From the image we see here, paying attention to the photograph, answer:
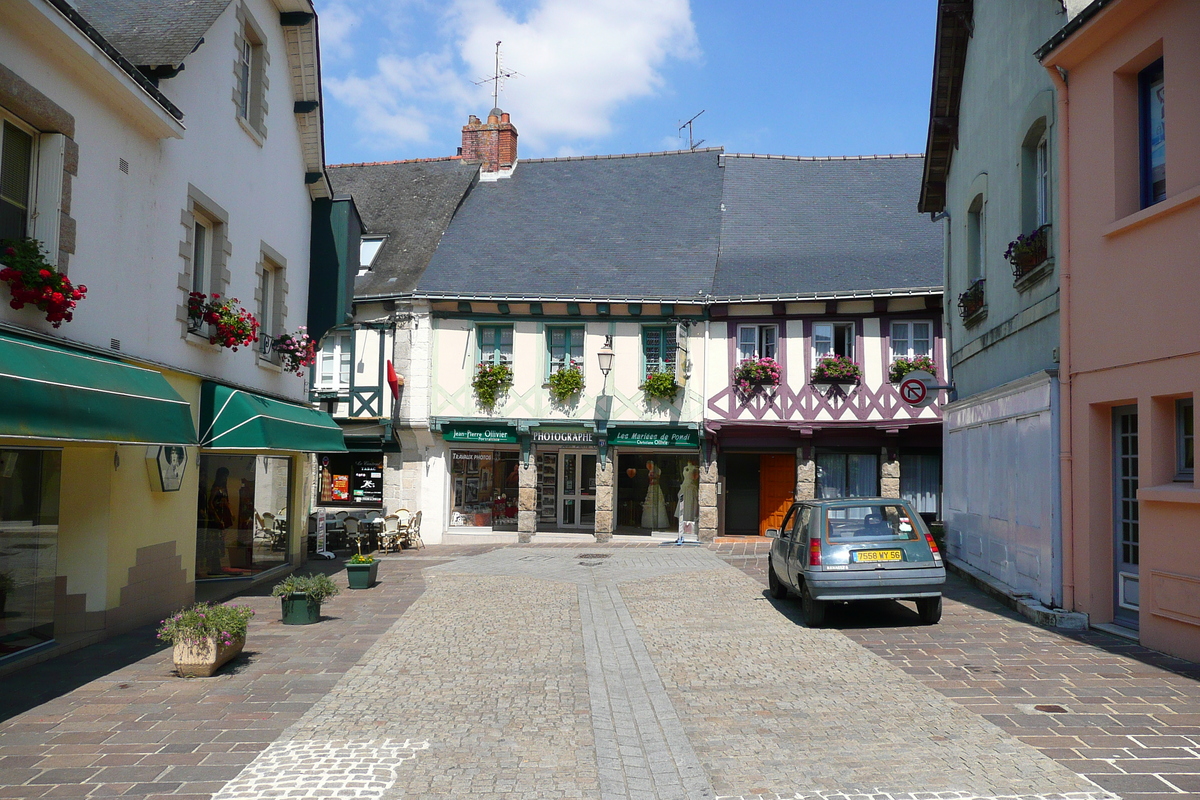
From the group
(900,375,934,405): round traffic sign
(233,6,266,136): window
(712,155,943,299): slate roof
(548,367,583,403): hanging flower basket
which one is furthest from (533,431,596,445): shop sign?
(233,6,266,136): window

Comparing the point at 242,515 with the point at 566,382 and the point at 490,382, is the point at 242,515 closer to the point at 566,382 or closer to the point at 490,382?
the point at 490,382

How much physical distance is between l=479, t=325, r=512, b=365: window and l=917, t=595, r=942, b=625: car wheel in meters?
15.1

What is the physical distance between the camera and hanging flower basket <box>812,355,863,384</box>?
22.4 m

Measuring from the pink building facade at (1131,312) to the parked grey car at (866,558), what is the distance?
152 centimetres

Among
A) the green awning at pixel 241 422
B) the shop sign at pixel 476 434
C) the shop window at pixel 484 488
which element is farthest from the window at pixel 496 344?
the green awning at pixel 241 422

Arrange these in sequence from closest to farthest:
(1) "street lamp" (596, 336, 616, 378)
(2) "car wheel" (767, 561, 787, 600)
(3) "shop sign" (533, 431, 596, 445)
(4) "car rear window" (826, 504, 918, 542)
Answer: (4) "car rear window" (826, 504, 918, 542) → (2) "car wheel" (767, 561, 787, 600) → (1) "street lamp" (596, 336, 616, 378) → (3) "shop sign" (533, 431, 596, 445)

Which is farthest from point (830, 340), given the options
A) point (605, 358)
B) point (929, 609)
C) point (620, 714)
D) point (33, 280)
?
point (33, 280)

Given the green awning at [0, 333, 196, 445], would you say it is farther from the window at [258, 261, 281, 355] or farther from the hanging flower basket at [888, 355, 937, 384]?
the hanging flower basket at [888, 355, 937, 384]

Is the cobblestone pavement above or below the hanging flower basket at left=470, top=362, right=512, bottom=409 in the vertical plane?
below

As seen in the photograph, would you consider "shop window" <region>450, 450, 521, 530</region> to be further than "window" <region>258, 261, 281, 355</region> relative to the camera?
Yes

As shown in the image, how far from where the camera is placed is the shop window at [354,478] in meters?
24.9

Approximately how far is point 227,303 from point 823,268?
15281mm

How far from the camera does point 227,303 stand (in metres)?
12.6

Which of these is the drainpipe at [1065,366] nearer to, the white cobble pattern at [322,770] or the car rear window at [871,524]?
the car rear window at [871,524]
